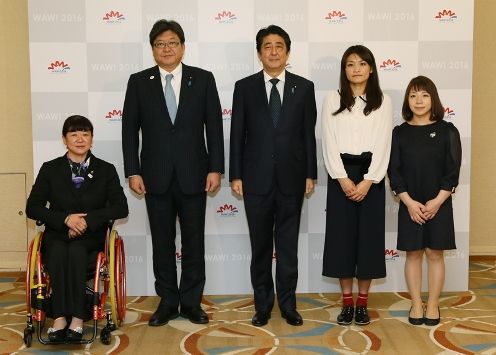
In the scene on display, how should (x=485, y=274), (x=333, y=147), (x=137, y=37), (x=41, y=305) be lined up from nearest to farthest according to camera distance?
(x=41, y=305) → (x=333, y=147) → (x=137, y=37) → (x=485, y=274)

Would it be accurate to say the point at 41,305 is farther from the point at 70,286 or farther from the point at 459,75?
the point at 459,75

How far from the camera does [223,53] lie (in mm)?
4164

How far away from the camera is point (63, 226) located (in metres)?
3.32

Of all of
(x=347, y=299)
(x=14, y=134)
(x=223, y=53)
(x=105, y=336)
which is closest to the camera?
(x=105, y=336)

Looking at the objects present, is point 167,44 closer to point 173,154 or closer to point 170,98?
point 170,98

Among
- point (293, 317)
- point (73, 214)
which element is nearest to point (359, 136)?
point (293, 317)

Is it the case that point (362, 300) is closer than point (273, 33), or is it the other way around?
point (273, 33)

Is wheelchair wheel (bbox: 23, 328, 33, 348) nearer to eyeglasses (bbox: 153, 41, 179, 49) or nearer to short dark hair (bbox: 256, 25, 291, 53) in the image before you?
eyeglasses (bbox: 153, 41, 179, 49)

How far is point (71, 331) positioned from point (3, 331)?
0.56 metres

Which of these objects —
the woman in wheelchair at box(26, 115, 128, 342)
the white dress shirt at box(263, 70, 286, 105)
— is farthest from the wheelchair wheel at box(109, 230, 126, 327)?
the white dress shirt at box(263, 70, 286, 105)

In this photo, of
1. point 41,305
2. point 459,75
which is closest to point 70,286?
point 41,305

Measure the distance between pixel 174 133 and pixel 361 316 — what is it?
1.53 metres

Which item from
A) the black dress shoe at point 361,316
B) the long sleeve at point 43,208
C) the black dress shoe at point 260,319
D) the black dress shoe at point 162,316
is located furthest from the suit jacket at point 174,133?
the black dress shoe at point 361,316

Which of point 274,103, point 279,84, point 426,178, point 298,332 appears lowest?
point 298,332
